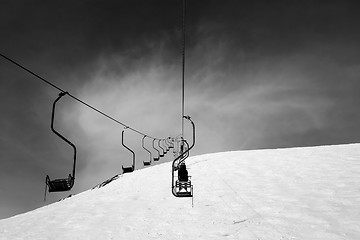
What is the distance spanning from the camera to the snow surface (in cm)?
1025

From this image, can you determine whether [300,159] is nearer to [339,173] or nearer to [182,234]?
[339,173]

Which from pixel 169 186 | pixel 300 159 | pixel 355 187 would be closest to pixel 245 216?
pixel 355 187

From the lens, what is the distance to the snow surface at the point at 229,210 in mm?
10250

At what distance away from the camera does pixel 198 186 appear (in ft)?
57.6

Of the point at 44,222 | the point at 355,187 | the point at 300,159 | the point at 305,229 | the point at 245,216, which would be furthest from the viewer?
the point at 300,159

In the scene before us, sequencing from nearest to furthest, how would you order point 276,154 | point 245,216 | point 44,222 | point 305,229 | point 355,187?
point 305,229 → point 245,216 → point 44,222 → point 355,187 → point 276,154

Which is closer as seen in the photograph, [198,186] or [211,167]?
[198,186]

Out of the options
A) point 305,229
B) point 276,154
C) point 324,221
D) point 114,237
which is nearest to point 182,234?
point 114,237

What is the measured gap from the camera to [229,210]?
12508 mm

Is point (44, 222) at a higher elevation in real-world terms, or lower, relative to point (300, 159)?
lower

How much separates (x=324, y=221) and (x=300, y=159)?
12906 millimetres

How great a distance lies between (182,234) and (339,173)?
1243 cm

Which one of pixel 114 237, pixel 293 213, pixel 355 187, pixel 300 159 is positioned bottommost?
pixel 114 237

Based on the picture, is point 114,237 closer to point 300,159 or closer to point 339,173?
point 339,173
